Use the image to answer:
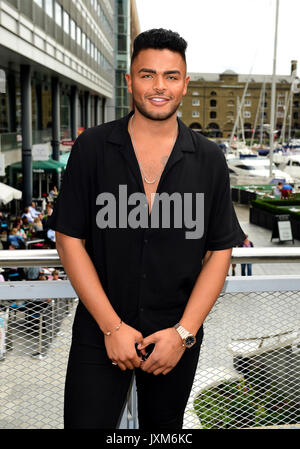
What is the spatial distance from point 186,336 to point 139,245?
1.35ft

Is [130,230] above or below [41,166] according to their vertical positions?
above

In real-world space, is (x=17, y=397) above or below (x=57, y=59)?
below

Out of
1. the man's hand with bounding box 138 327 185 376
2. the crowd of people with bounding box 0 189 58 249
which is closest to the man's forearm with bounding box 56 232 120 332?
the man's hand with bounding box 138 327 185 376

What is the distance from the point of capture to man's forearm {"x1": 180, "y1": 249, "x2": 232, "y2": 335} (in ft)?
6.86

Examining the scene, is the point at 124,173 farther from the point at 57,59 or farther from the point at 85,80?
the point at 85,80

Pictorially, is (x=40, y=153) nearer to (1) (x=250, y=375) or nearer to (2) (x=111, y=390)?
(1) (x=250, y=375)

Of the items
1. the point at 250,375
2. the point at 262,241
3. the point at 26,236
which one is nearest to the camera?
the point at 250,375

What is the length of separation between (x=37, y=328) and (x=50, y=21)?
79.0 ft

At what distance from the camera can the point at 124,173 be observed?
2082 mm

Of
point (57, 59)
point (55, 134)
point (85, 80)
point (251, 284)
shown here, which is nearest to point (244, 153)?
point (85, 80)

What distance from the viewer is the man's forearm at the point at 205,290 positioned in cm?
209

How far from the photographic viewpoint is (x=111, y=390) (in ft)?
6.73

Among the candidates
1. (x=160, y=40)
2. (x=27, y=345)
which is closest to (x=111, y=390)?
(x=27, y=345)

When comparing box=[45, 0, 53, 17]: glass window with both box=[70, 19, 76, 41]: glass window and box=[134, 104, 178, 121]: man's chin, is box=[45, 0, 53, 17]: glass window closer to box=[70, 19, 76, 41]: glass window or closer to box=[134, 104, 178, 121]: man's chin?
box=[70, 19, 76, 41]: glass window
